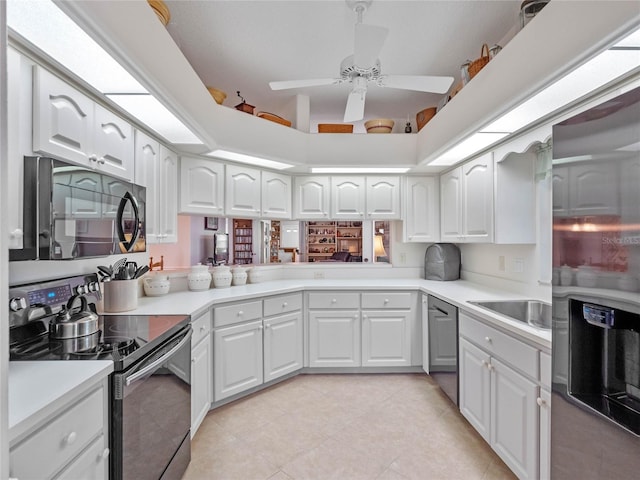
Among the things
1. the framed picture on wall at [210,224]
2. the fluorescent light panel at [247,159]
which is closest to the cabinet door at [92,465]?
the fluorescent light panel at [247,159]

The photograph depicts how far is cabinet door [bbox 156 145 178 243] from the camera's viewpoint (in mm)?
2408

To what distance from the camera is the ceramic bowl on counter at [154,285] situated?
2.56m

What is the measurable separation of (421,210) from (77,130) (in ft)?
9.69

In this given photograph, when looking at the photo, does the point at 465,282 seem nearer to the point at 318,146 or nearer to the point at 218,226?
the point at 318,146

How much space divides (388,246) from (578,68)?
267cm

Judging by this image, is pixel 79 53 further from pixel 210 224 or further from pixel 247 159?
pixel 210 224

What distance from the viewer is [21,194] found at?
3.85 ft

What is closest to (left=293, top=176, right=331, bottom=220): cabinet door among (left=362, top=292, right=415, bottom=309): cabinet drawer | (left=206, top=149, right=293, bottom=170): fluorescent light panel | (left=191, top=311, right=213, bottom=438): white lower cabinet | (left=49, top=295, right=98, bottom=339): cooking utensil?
(left=206, top=149, right=293, bottom=170): fluorescent light panel

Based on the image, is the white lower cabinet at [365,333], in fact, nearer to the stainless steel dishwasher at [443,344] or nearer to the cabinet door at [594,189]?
the stainless steel dishwasher at [443,344]

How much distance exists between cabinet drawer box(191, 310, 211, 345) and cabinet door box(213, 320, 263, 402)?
0.13 metres

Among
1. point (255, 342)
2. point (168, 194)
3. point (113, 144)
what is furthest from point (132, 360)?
point (168, 194)

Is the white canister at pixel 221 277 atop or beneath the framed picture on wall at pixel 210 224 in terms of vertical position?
beneath

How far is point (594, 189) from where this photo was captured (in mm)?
1047

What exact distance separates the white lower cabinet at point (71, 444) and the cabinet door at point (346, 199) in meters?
2.63
